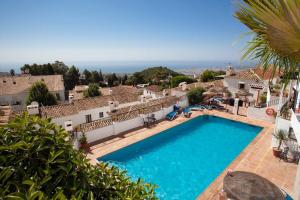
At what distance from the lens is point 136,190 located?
2.69 m

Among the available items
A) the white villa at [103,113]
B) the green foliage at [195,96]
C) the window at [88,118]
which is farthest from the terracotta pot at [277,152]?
the window at [88,118]

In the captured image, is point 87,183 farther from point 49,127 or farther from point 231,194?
point 231,194

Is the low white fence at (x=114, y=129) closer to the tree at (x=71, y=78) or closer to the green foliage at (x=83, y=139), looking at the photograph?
the green foliage at (x=83, y=139)

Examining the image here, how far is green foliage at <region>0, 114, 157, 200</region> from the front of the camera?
212 cm

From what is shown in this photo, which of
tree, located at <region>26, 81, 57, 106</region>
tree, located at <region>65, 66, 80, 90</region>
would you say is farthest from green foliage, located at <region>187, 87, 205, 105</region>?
tree, located at <region>65, 66, 80, 90</region>

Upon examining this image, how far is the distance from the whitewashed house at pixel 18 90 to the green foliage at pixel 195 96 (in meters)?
29.8

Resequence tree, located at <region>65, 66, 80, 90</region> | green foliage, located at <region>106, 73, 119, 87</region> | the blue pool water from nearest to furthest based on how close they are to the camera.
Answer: the blue pool water → tree, located at <region>65, 66, 80, 90</region> → green foliage, located at <region>106, 73, 119, 87</region>

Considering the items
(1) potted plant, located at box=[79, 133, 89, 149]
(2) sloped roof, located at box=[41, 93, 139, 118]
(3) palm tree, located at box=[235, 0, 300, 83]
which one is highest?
(3) palm tree, located at box=[235, 0, 300, 83]

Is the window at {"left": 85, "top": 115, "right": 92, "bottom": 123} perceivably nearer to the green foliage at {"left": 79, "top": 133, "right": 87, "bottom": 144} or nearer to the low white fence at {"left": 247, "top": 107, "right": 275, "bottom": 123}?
the green foliage at {"left": 79, "top": 133, "right": 87, "bottom": 144}

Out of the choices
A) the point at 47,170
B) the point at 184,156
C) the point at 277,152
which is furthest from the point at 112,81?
the point at 47,170

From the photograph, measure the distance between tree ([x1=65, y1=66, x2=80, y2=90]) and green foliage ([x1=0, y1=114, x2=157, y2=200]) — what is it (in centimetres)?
6873

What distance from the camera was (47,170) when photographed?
229 centimetres

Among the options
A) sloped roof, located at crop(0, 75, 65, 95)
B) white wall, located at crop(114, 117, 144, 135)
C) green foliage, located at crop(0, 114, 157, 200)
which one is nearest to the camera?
green foliage, located at crop(0, 114, 157, 200)

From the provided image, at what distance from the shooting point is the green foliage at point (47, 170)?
6.97 ft
